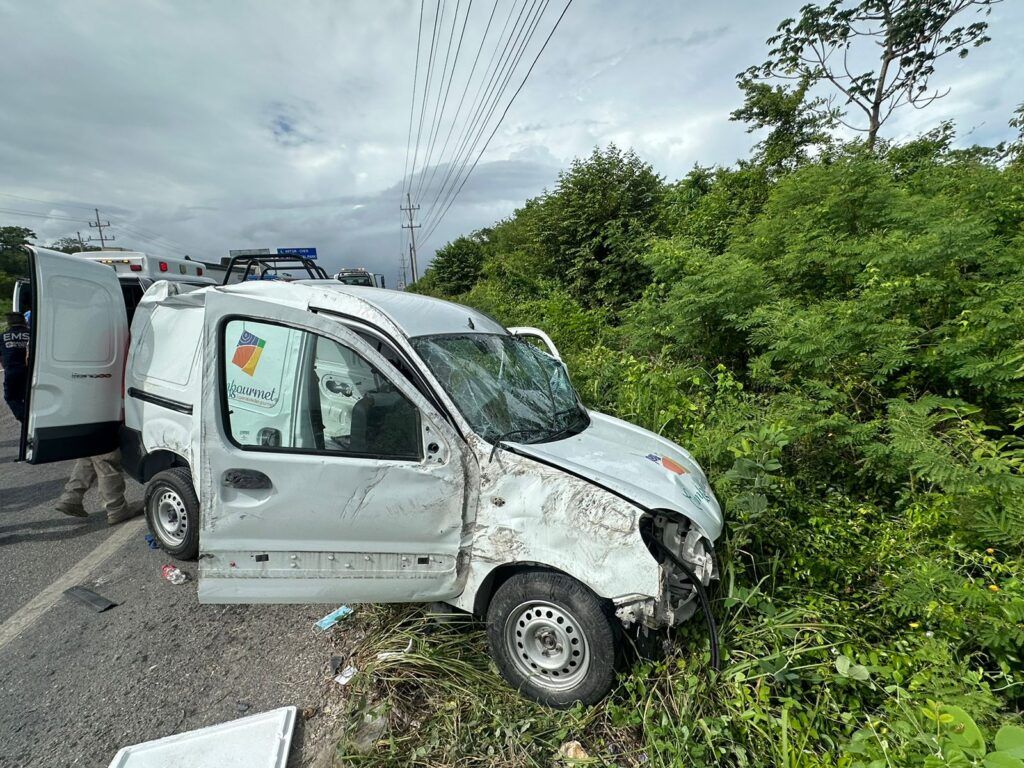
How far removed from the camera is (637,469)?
258cm

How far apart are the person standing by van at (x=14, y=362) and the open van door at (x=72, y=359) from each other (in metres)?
0.55

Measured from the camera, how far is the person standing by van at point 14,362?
4.19 meters

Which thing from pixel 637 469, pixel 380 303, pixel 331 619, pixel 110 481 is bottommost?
pixel 331 619

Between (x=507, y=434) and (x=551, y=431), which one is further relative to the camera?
(x=551, y=431)

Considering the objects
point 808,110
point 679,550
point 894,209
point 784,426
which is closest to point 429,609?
point 679,550

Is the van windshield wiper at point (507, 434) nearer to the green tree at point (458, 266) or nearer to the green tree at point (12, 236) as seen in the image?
the green tree at point (458, 266)

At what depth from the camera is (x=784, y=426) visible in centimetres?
347

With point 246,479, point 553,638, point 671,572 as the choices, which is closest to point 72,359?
point 246,479

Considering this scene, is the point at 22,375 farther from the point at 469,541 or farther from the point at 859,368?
the point at 859,368

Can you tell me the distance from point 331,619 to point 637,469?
221 centimetres

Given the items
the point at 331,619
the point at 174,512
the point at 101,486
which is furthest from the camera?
the point at 101,486

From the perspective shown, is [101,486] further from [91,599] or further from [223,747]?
[223,747]

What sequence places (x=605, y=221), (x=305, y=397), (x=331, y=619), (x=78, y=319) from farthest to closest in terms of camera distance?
(x=605, y=221), (x=78, y=319), (x=331, y=619), (x=305, y=397)

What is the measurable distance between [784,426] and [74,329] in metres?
5.81
